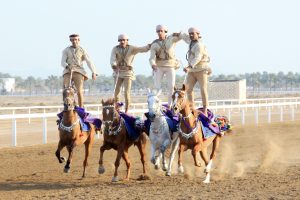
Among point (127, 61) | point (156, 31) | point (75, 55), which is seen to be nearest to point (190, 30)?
point (156, 31)

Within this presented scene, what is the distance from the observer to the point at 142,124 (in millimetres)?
13648

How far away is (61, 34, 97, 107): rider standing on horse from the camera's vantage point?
14820 mm

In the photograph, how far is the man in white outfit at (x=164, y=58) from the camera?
14054mm

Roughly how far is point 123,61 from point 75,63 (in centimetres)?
109

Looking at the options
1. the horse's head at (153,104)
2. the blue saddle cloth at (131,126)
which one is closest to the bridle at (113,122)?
the blue saddle cloth at (131,126)

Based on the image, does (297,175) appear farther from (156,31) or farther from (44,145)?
(44,145)

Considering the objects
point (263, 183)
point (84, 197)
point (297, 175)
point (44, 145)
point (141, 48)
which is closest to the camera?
point (84, 197)

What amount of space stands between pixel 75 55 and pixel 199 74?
2.89m

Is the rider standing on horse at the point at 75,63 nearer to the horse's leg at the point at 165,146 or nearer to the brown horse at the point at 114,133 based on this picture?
the brown horse at the point at 114,133

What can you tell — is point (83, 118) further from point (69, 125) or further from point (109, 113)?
point (109, 113)

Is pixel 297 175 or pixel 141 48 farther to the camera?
pixel 141 48

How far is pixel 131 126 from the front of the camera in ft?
44.9

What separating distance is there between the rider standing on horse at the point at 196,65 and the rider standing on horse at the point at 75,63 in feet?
7.60

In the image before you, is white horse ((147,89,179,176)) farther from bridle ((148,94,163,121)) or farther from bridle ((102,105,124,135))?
bridle ((102,105,124,135))
